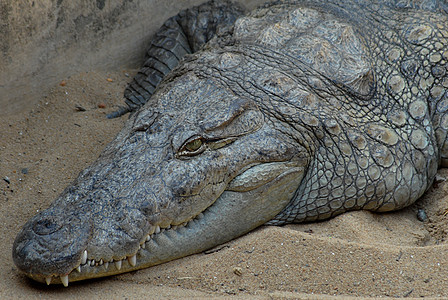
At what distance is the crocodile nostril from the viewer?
3.00m

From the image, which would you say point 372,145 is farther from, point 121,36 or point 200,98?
point 121,36

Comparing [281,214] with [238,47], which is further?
[238,47]

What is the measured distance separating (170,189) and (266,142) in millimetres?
729

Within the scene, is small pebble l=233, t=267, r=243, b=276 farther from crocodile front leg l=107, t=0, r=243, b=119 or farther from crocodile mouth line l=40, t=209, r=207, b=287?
crocodile front leg l=107, t=0, r=243, b=119

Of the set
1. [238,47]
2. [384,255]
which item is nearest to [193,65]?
[238,47]

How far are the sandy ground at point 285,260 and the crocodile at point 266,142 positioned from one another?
0.11 meters

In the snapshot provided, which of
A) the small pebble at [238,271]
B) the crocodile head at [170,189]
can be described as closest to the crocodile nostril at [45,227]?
the crocodile head at [170,189]

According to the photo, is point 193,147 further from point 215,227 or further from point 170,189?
point 215,227

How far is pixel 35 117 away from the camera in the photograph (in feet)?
15.8

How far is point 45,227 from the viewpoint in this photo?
9.89 feet

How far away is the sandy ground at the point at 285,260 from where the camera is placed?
10.2 feet

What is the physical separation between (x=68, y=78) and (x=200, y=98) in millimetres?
1875

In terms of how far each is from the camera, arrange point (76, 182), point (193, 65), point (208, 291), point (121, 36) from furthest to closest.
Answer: point (121, 36), point (193, 65), point (76, 182), point (208, 291)

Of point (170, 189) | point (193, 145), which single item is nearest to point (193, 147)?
point (193, 145)
